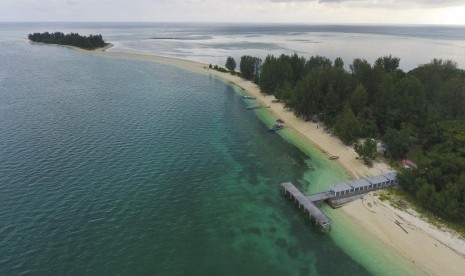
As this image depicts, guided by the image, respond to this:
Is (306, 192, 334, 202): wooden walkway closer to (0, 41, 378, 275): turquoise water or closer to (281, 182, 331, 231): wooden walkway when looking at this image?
(281, 182, 331, 231): wooden walkway

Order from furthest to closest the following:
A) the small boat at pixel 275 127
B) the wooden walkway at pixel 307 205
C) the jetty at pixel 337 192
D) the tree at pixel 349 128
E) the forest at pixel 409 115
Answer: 1. the small boat at pixel 275 127
2. the tree at pixel 349 128
3. the jetty at pixel 337 192
4. the forest at pixel 409 115
5. the wooden walkway at pixel 307 205

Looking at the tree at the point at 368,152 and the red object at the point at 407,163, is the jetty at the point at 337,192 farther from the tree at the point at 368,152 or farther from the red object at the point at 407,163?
the tree at the point at 368,152

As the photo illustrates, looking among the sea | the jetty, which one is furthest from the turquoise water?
the jetty

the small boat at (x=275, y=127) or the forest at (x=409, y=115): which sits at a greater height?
the forest at (x=409, y=115)

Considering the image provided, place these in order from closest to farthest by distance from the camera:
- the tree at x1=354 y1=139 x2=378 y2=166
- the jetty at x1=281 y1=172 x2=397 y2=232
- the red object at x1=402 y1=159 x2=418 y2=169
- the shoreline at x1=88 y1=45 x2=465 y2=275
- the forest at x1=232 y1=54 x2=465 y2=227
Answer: the shoreline at x1=88 y1=45 x2=465 y2=275 → the forest at x1=232 y1=54 x2=465 y2=227 → the jetty at x1=281 y1=172 x2=397 y2=232 → the red object at x1=402 y1=159 x2=418 y2=169 → the tree at x1=354 y1=139 x2=378 y2=166

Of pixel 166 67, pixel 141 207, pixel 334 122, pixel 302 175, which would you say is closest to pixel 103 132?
pixel 141 207

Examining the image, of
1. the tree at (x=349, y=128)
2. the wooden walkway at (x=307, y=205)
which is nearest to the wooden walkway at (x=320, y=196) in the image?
the wooden walkway at (x=307, y=205)
